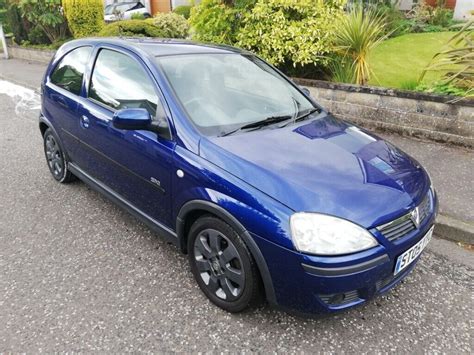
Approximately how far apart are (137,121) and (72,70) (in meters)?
1.72

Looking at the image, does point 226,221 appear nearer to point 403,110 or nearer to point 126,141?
point 126,141

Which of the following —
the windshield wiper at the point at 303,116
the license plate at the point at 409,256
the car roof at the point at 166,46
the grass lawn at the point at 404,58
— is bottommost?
the license plate at the point at 409,256

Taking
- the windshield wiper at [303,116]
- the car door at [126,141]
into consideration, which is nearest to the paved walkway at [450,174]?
the windshield wiper at [303,116]

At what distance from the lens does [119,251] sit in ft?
10.5

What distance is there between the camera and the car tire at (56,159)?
13.9ft

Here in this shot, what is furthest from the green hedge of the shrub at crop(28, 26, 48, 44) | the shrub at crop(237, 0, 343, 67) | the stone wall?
the shrub at crop(28, 26, 48, 44)

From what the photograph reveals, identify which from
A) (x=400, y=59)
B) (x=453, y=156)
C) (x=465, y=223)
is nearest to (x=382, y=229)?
(x=465, y=223)

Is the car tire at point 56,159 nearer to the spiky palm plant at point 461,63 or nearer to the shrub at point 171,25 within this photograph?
the spiky palm plant at point 461,63

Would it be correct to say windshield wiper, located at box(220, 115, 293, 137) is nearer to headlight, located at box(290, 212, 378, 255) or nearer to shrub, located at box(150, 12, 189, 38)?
headlight, located at box(290, 212, 378, 255)

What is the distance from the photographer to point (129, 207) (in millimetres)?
3205

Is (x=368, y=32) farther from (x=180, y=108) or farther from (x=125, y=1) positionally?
(x=125, y=1)

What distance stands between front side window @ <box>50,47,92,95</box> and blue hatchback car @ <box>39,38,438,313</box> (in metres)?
0.03

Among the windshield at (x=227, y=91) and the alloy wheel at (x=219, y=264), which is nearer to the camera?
the alloy wheel at (x=219, y=264)

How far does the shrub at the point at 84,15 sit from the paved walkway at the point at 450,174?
402 inches
